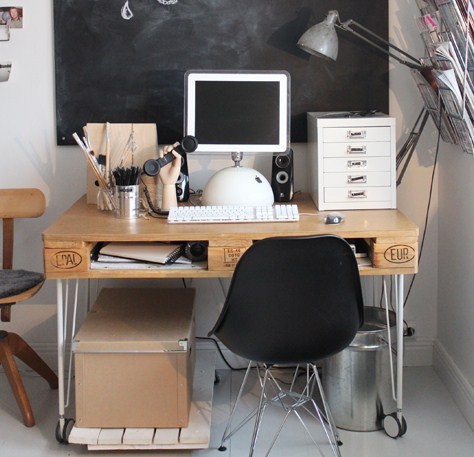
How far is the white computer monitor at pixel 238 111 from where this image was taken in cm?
319

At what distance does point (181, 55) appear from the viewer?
3.43m

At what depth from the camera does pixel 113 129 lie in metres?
3.27

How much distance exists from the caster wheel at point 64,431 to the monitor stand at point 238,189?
0.92 m

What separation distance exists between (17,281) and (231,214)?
0.88 m

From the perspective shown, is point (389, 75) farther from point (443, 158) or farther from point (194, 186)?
point (194, 186)

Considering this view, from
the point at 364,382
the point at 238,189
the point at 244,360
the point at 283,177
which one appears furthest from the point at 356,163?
the point at 244,360

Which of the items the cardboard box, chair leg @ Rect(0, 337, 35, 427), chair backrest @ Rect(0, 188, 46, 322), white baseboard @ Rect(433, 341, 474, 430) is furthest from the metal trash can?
chair backrest @ Rect(0, 188, 46, 322)

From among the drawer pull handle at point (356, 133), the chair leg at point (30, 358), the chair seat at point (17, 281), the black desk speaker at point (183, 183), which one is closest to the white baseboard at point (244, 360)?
the chair leg at point (30, 358)

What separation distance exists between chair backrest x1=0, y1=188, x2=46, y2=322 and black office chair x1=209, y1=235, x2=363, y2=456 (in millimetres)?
1163

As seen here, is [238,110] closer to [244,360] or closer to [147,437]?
[244,360]

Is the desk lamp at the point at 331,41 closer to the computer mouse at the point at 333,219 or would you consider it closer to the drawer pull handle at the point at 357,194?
the drawer pull handle at the point at 357,194

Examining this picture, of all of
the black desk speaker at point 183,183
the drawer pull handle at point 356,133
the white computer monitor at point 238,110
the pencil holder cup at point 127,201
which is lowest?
the pencil holder cup at point 127,201

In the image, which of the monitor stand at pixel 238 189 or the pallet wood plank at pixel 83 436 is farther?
the monitor stand at pixel 238 189

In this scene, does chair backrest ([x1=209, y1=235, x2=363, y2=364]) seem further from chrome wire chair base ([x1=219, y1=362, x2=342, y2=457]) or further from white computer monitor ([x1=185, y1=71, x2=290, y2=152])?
white computer monitor ([x1=185, y1=71, x2=290, y2=152])
